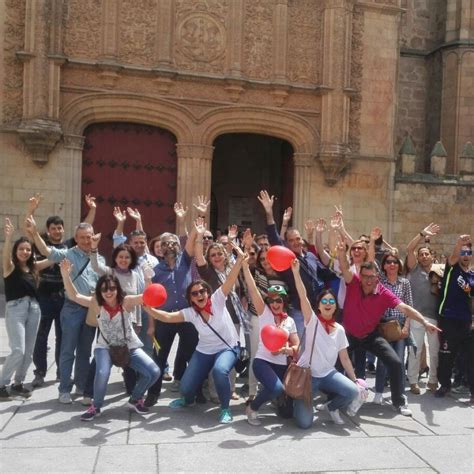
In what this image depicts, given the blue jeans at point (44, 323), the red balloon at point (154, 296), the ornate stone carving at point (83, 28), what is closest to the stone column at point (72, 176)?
the ornate stone carving at point (83, 28)

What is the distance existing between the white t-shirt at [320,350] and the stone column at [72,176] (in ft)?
27.0

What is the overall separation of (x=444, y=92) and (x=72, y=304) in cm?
1612

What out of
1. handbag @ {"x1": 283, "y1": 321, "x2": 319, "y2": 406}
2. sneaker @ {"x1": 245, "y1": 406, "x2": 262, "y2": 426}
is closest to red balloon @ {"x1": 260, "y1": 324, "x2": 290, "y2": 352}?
handbag @ {"x1": 283, "y1": 321, "x2": 319, "y2": 406}

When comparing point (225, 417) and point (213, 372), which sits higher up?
point (213, 372)

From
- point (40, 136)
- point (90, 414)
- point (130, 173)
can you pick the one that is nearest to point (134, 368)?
point (90, 414)

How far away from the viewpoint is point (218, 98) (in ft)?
43.5

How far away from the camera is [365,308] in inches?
236

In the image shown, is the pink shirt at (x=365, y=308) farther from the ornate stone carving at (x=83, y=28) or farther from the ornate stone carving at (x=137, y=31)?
the ornate stone carving at (x=83, y=28)

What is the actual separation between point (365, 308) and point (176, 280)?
2.02 m

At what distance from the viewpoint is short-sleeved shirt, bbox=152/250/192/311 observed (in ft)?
20.5

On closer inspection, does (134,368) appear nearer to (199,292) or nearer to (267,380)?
(199,292)

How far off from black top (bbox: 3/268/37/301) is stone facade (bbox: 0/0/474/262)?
6.56 m

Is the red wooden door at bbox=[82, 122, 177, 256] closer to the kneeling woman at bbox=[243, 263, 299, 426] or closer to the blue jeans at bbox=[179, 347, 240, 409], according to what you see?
the blue jeans at bbox=[179, 347, 240, 409]

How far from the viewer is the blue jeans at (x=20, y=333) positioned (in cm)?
582
